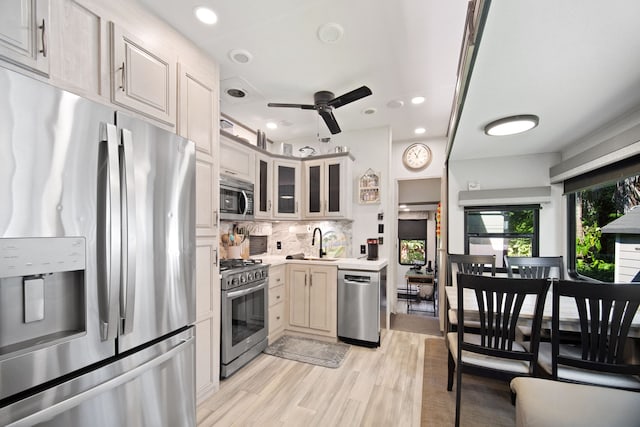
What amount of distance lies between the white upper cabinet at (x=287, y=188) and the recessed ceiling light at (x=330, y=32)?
6.06ft

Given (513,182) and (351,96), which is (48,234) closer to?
Result: (351,96)

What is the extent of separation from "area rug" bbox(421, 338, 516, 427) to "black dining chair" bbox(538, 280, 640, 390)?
24.1 inches

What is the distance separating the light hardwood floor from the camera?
1892 mm

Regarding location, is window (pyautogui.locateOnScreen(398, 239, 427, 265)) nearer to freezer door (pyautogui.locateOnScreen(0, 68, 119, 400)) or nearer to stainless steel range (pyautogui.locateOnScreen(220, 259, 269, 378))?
stainless steel range (pyautogui.locateOnScreen(220, 259, 269, 378))

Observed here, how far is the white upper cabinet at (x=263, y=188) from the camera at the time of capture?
3314 millimetres

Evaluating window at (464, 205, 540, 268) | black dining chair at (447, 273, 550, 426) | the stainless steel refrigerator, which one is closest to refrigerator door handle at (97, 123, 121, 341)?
the stainless steel refrigerator

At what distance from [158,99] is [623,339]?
3.12 meters

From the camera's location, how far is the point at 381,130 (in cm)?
389

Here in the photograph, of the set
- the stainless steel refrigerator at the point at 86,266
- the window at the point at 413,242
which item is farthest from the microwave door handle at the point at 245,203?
the window at the point at 413,242

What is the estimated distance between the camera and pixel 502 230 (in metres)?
3.45

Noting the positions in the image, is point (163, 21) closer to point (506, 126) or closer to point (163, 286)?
point (163, 286)

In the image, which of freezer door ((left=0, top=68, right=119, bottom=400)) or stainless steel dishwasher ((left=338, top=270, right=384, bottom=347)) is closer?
freezer door ((left=0, top=68, right=119, bottom=400))

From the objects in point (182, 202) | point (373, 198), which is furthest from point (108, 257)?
point (373, 198)

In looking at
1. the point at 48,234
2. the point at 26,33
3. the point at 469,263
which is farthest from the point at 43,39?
the point at 469,263
